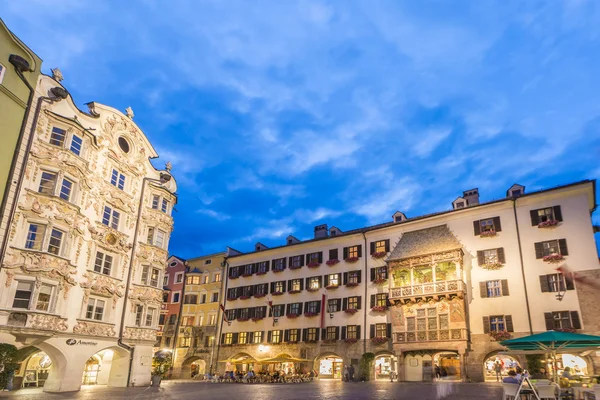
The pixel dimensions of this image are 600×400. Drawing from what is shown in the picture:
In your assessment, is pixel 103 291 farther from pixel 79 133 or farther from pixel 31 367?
pixel 79 133

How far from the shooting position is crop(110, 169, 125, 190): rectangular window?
32.3 metres

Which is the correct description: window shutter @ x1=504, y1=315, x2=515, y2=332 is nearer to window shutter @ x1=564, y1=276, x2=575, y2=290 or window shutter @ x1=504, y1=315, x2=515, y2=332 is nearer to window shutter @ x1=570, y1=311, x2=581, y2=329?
window shutter @ x1=570, y1=311, x2=581, y2=329

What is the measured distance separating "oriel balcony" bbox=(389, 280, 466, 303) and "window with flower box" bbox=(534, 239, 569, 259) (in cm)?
650

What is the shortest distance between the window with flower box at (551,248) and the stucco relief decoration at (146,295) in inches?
1213

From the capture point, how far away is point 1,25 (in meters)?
25.1

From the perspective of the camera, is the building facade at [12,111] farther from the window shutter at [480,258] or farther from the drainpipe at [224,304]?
the window shutter at [480,258]

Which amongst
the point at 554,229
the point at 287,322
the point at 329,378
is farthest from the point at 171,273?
the point at 554,229

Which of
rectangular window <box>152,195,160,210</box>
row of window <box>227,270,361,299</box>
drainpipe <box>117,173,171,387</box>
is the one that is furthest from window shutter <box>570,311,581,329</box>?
rectangular window <box>152,195,160,210</box>

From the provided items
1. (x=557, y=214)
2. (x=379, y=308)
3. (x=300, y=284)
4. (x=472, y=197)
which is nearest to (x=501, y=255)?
(x=557, y=214)

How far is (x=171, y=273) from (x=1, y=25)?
40828 mm

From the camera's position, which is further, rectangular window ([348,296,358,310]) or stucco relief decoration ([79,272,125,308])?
rectangular window ([348,296,358,310])

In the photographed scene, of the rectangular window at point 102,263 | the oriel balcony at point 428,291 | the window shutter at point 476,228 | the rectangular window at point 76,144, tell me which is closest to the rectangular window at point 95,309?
the rectangular window at point 102,263

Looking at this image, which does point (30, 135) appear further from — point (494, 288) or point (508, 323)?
point (508, 323)

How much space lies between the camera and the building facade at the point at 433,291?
1331 inches
